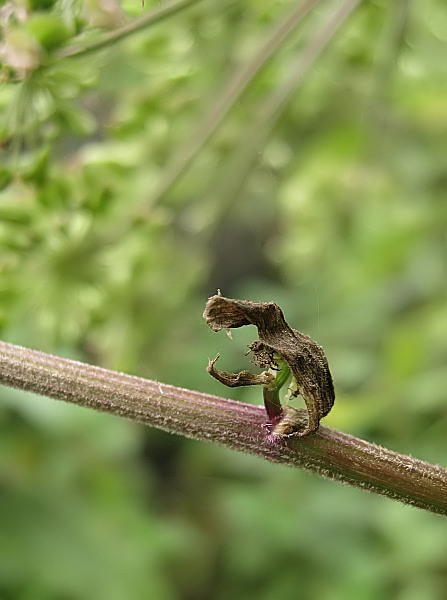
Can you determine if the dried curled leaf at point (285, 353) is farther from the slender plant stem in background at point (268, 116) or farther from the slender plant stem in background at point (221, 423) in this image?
the slender plant stem in background at point (268, 116)

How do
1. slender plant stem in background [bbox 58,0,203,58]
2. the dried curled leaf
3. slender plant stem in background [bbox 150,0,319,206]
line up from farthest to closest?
slender plant stem in background [bbox 150,0,319,206] < slender plant stem in background [bbox 58,0,203,58] < the dried curled leaf

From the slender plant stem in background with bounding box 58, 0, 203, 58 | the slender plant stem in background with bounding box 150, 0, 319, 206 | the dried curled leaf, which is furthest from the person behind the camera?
the slender plant stem in background with bounding box 150, 0, 319, 206

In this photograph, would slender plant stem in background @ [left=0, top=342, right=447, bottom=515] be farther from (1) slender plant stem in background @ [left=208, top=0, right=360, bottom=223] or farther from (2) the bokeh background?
(1) slender plant stem in background @ [left=208, top=0, right=360, bottom=223]

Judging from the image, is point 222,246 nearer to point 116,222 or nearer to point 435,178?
point 435,178

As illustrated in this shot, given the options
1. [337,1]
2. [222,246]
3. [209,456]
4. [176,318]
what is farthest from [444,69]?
[222,246]

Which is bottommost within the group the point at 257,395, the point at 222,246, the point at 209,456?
the point at 222,246

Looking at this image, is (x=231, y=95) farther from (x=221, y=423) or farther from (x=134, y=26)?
(x=221, y=423)

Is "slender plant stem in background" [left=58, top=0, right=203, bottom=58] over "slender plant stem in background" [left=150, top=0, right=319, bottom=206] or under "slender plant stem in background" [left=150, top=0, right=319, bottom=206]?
over

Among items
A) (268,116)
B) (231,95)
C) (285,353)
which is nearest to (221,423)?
(285,353)

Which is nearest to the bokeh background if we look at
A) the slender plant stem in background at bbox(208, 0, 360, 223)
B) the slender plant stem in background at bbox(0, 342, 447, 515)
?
the slender plant stem in background at bbox(208, 0, 360, 223)
